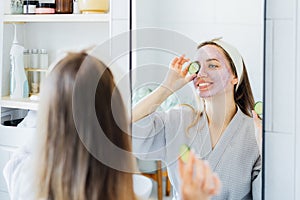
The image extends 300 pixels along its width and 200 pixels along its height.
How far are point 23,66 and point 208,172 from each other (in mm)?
742

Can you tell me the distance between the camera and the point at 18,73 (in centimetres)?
170

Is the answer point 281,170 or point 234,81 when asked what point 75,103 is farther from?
point 281,170

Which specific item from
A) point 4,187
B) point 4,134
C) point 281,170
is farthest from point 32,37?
point 281,170

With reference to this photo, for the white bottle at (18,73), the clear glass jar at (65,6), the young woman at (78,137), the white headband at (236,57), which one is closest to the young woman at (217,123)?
the white headband at (236,57)

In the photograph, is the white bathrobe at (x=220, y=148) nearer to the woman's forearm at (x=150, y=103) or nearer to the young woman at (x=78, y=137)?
the woman's forearm at (x=150, y=103)

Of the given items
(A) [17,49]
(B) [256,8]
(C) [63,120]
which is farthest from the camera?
(A) [17,49]

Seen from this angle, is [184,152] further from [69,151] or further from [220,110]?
[69,151]

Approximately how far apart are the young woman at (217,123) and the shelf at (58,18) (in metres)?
0.28

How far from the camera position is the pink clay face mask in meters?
1.36

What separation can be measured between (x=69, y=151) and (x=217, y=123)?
404mm

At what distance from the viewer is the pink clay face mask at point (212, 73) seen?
1.36m

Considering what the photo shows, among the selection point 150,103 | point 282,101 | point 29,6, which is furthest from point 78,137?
point 29,6

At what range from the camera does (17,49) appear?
1699 millimetres

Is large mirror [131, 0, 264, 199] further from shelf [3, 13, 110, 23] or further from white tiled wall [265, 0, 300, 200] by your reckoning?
shelf [3, 13, 110, 23]
